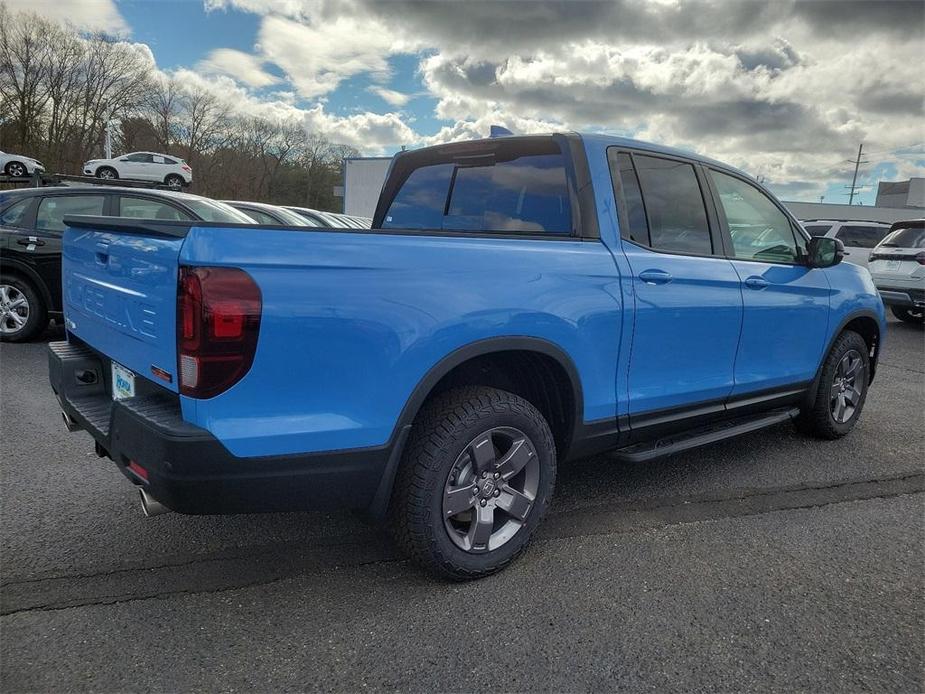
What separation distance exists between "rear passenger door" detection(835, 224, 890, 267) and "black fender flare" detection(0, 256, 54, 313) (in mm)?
16089

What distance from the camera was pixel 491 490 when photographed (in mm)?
2586

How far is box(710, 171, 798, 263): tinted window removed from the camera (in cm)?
370

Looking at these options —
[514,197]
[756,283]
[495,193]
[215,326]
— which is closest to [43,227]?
[495,193]

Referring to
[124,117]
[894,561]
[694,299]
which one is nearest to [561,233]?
[694,299]

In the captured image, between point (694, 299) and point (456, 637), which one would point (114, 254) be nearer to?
point (456, 637)

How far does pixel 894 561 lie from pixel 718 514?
76cm

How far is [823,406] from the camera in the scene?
443cm

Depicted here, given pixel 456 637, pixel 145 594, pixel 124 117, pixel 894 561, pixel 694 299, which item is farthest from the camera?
pixel 124 117

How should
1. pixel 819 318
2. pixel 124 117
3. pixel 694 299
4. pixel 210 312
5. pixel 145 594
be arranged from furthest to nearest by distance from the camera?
1. pixel 124 117
2. pixel 819 318
3. pixel 694 299
4. pixel 145 594
5. pixel 210 312

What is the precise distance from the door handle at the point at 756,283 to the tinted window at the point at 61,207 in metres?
6.33

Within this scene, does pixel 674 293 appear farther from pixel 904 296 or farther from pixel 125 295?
pixel 904 296

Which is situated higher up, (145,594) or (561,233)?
(561,233)

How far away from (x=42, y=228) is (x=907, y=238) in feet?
42.5

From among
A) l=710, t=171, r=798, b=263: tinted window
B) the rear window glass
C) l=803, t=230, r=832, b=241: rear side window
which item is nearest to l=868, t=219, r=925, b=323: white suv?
the rear window glass
